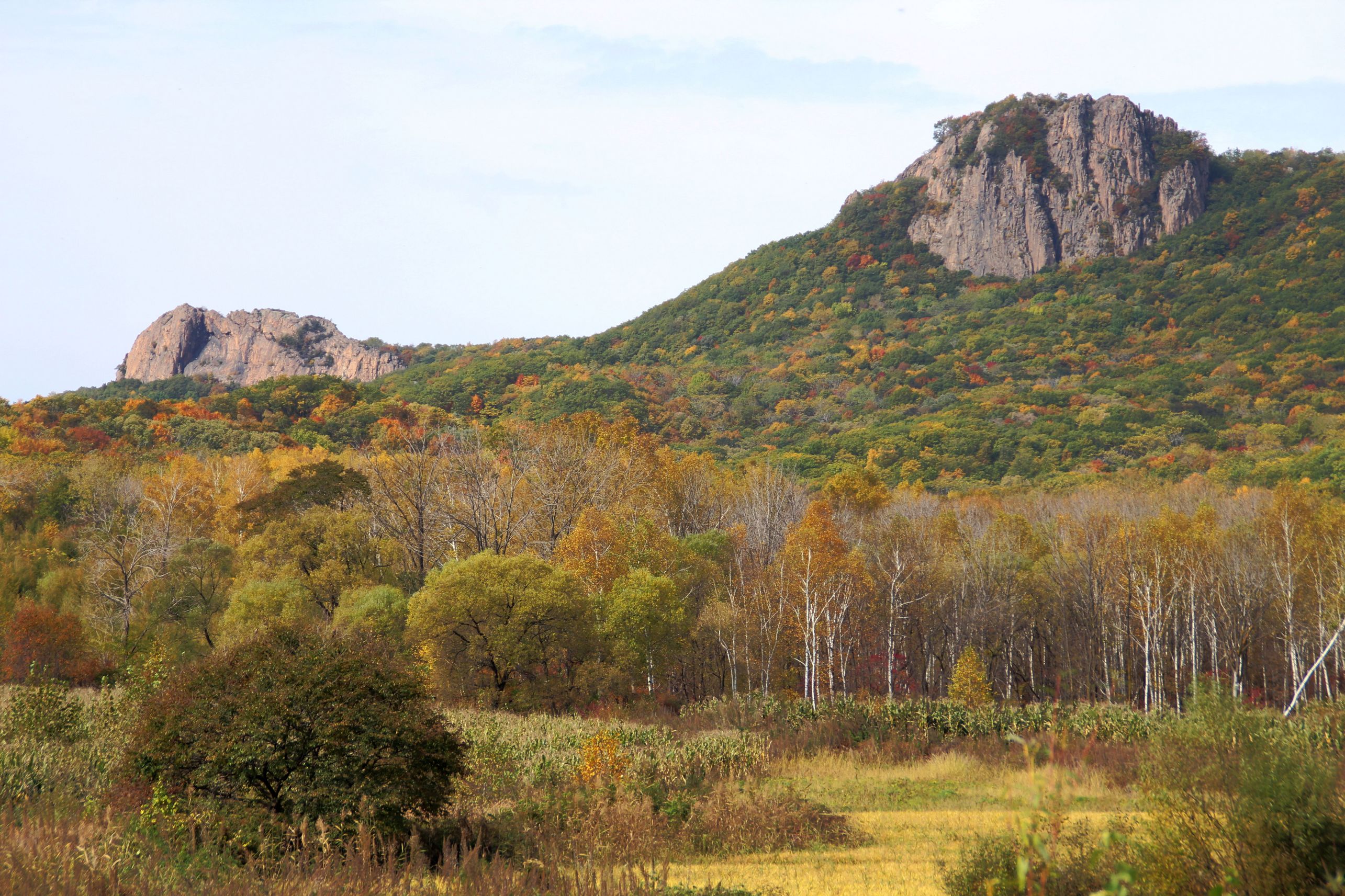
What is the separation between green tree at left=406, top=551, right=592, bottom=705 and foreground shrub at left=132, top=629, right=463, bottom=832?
20428mm

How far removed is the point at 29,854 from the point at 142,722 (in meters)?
5.46

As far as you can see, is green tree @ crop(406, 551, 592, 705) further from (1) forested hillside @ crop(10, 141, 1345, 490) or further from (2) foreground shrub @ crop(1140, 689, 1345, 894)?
(1) forested hillside @ crop(10, 141, 1345, 490)

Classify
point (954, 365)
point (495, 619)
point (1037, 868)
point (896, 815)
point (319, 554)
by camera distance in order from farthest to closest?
point (954, 365), point (319, 554), point (495, 619), point (896, 815), point (1037, 868)

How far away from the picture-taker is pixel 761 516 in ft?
171

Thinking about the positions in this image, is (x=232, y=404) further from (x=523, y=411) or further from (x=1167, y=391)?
(x=1167, y=391)

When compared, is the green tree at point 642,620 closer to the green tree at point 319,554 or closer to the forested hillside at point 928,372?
the green tree at point 319,554

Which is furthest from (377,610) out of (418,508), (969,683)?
(969,683)

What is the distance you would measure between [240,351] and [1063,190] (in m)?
156

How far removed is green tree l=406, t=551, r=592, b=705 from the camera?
32.2 metres

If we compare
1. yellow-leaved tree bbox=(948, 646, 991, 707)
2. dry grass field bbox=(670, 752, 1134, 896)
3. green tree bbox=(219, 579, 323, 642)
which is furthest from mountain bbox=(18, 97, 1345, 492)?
dry grass field bbox=(670, 752, 1134, 896)

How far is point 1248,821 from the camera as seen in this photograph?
25.9 feet

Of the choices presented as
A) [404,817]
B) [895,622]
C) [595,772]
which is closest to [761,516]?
[895,622]

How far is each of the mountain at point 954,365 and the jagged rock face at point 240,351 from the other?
30.9 ft

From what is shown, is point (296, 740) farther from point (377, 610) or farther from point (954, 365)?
point (954, 365)
